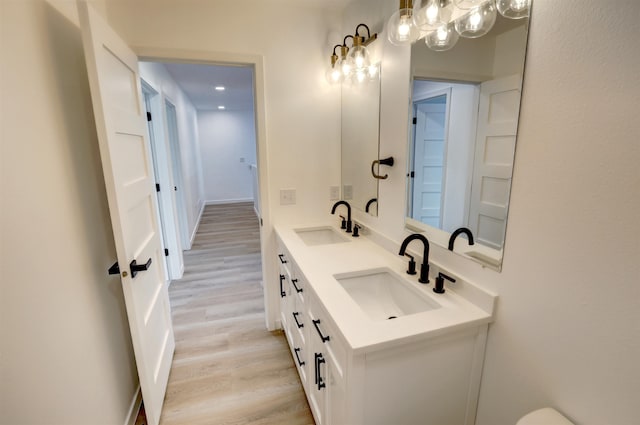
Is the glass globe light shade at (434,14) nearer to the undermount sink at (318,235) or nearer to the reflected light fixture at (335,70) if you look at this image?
the reflected light fixture at (335,70)

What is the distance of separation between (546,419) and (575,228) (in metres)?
0.56

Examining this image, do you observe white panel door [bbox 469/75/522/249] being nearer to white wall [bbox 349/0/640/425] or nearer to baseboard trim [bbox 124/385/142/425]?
white wall [bbox 349/0/640/425]

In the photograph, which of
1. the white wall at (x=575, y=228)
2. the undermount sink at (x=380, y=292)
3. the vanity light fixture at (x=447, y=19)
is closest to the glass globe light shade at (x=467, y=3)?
the vanity light fixture at (x=447, y=19)

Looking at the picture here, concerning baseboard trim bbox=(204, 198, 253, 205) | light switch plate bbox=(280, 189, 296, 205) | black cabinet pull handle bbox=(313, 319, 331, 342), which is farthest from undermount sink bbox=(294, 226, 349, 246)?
baseboard trim bbox=(204, 198, 253, 205)

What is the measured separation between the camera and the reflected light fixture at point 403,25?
48.5 inches

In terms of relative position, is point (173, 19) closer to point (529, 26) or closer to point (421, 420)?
point (529, 26)

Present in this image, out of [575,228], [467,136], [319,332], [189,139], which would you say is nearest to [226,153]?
[189,139]

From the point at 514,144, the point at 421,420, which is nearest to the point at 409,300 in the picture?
the point at 421,420

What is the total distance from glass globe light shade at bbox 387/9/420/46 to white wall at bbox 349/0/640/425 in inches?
19.2

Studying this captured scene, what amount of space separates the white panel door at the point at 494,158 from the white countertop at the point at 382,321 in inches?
10.0

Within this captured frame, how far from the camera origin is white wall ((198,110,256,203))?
7.36m

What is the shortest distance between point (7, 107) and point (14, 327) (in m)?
0.62

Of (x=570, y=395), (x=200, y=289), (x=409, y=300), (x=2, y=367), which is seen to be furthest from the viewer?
(x=200, y=289)

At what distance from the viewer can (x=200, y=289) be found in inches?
124
